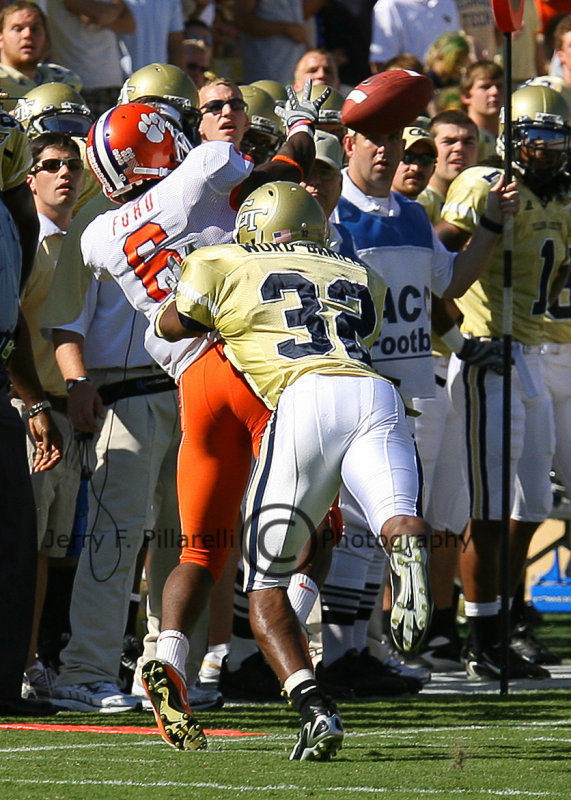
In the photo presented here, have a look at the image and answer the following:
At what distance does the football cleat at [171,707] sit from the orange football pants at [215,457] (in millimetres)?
401

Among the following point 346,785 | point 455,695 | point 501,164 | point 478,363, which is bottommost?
point 455,695

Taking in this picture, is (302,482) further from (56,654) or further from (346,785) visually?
(56,654)

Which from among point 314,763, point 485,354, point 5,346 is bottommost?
point 314,763

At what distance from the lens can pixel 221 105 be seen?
21.8 ft

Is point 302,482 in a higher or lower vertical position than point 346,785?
higher

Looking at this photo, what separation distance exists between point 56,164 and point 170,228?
→ 46.3 inches

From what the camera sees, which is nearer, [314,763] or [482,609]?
[314,763]

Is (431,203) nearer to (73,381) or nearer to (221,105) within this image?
(221,105)

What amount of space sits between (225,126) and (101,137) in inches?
50.1

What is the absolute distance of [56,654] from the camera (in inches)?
250

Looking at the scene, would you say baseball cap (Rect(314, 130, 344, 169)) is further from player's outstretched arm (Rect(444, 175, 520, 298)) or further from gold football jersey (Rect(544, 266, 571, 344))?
gold football jersey (Rect(544, 266, 571, 344))

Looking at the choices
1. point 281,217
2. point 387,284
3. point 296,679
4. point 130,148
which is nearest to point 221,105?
point 387,284

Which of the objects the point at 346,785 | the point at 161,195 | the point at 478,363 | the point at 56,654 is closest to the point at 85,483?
the point at 56,654

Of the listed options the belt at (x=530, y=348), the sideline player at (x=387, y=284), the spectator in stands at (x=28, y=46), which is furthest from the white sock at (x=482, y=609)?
the spectator in stands at (x=28, y=46)
